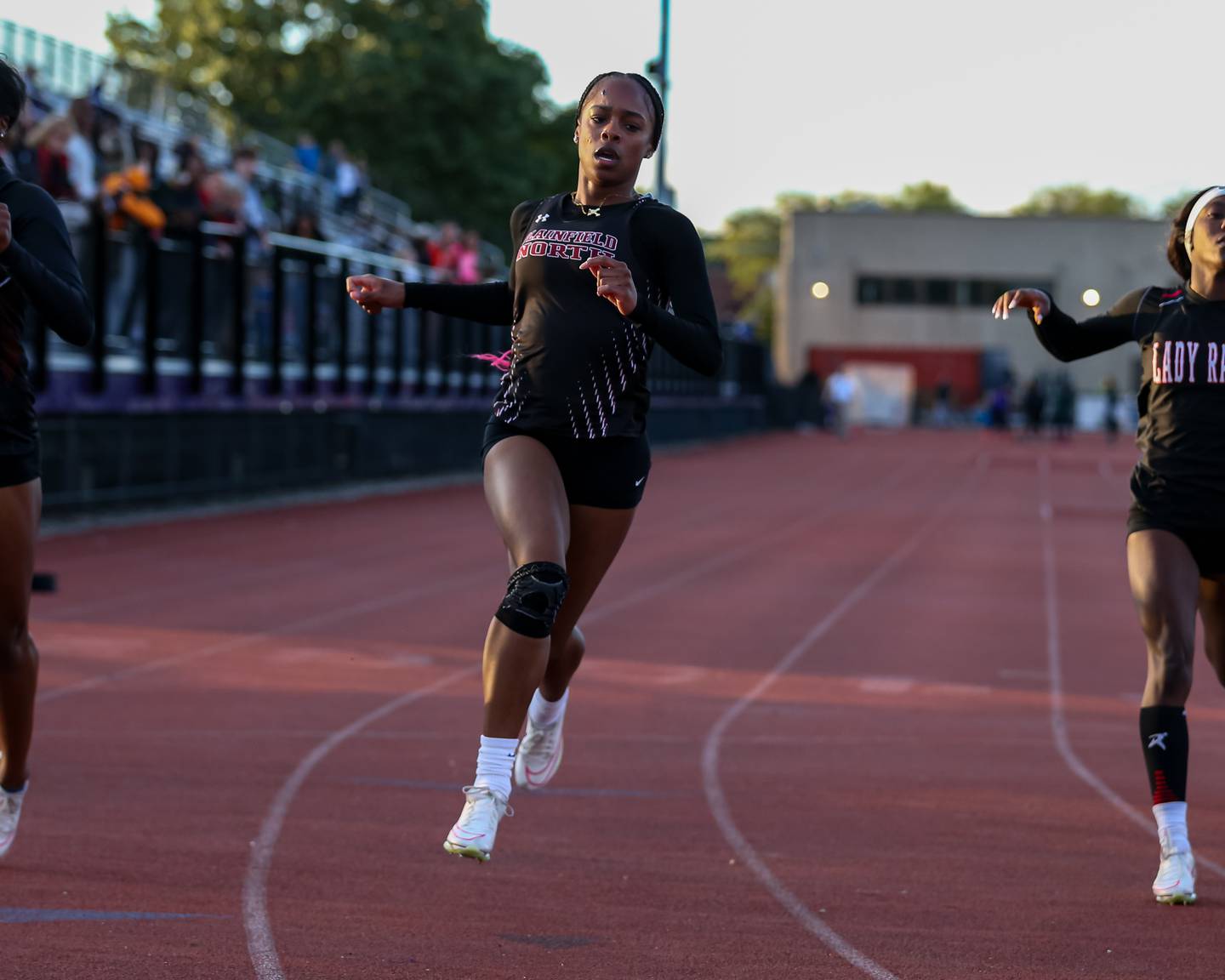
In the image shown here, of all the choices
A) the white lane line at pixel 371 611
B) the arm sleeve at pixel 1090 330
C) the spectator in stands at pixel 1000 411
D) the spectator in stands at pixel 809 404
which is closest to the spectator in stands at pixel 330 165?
the white lane line at pixel 371 611

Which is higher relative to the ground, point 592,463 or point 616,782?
point 592,463

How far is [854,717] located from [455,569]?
8.35 metres

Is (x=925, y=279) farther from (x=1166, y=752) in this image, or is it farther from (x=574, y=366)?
(x=574, y=366)

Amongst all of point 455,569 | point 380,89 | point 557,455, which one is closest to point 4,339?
point 557,455

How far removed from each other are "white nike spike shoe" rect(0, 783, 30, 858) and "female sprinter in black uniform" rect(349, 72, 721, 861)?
4.81 ft

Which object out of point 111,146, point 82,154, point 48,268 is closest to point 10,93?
point 48,268

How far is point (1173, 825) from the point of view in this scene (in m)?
5.97

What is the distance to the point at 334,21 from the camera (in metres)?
60.2

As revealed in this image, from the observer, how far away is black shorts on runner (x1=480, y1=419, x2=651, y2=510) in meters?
5.61

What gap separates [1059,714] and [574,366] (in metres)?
6.28

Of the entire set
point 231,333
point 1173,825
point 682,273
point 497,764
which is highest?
point 682,273

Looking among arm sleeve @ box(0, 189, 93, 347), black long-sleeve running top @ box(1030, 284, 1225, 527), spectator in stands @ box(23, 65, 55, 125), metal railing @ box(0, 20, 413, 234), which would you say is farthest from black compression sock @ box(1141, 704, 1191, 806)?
metal railing @ box(0, 20, 413, 234)

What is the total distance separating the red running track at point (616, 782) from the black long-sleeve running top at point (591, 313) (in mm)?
1376

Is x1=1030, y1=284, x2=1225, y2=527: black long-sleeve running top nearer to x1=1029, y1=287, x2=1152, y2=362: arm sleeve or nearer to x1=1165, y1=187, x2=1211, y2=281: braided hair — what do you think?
x1=1029, y1=287, x2=1152, y2=362: arm sleeve
